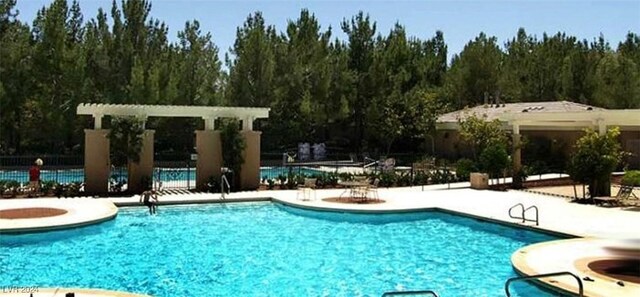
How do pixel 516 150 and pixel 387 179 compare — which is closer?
pixel 516 150

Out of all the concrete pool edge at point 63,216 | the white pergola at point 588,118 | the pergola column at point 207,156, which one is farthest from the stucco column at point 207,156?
the white pergola at point 588,118

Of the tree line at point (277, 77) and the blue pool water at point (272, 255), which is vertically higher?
the tree line at point (277, 77)

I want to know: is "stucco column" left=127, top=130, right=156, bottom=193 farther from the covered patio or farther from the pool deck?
the pool deck

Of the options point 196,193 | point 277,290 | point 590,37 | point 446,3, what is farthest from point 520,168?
point 590,37

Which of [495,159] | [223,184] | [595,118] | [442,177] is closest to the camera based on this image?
[595,118]

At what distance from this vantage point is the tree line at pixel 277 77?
112ft

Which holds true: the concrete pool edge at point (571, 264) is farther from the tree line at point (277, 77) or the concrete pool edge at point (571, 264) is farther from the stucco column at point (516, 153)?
the tree line at point (277, 77)

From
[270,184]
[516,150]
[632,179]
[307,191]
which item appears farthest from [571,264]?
[270,184]

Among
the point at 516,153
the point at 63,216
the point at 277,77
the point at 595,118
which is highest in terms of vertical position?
the point at 277,77

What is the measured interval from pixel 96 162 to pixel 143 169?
161 centimetres

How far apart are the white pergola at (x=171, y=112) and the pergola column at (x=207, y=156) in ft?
1.55

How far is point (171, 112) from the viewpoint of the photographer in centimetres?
2155

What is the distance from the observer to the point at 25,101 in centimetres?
3400

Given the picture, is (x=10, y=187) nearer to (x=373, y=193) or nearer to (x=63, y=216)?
(x=63, y=216)
